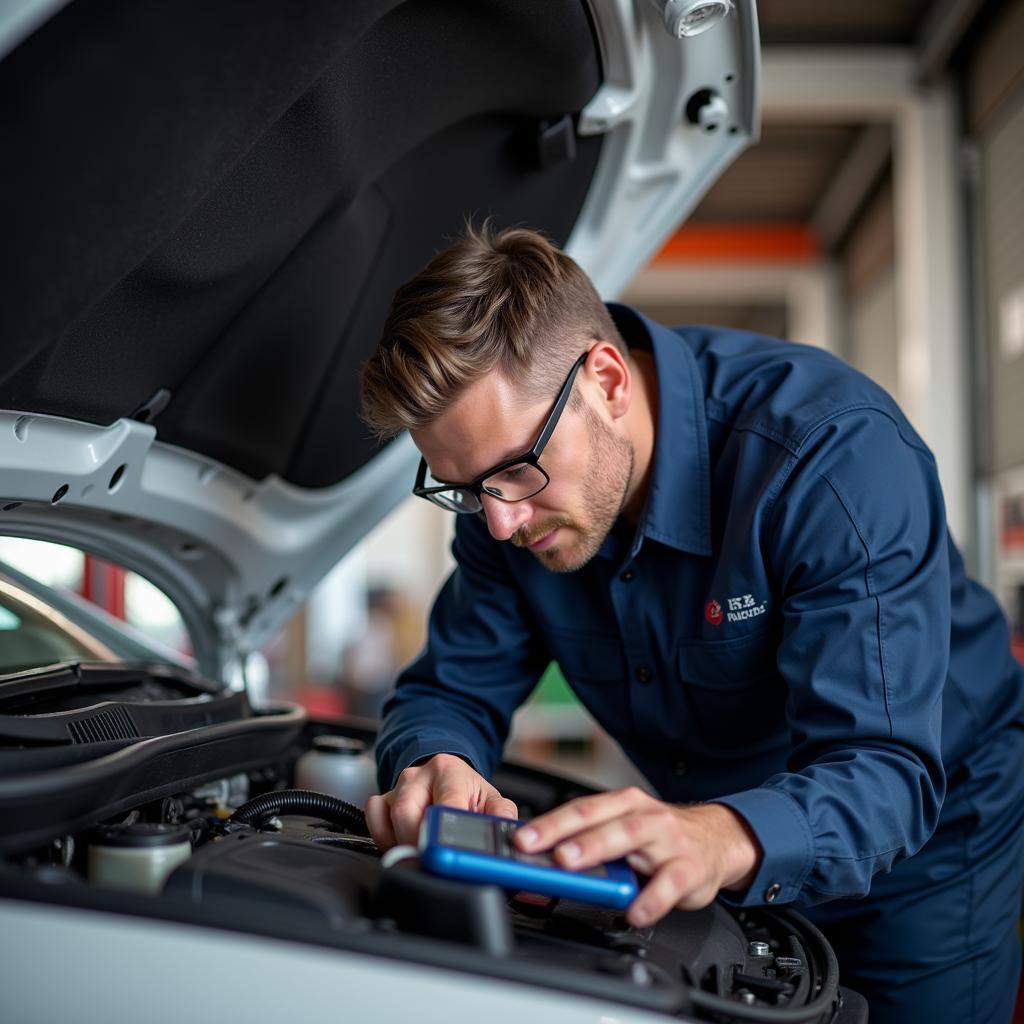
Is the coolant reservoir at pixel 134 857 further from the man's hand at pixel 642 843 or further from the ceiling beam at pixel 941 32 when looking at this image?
the ceiling beam at pixel 941 32

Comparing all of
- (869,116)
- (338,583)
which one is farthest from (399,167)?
(338,583)

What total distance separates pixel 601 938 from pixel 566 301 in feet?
2.38

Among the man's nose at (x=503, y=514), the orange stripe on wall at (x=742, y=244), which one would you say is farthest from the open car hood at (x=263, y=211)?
the orange stripe on wall at (x=742, y=244)

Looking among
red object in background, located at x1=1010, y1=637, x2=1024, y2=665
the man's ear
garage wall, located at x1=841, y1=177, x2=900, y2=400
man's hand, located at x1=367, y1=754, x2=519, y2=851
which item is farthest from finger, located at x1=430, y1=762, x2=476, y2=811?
garage wall, located at x1=841, y1=177, x2=900, y2=400

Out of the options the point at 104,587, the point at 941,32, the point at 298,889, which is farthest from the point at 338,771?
the point at 941,32

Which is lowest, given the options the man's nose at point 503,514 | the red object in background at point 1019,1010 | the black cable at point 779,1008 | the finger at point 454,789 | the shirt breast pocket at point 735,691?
the red object in background at point 1019,1010

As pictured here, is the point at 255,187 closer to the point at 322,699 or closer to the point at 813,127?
the point at 813,127

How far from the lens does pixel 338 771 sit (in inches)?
63.4

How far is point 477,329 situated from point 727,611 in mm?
436

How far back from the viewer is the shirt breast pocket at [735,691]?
128 cm

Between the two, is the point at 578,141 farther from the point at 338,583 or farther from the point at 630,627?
the point at 338,583

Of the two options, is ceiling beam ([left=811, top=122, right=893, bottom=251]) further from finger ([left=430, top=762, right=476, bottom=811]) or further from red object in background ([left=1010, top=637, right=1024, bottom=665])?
finger ([left=430, top=762, right=476, bottom=811])

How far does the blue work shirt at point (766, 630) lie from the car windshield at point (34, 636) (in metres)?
0.49

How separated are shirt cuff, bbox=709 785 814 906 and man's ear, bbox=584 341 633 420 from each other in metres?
0.53
